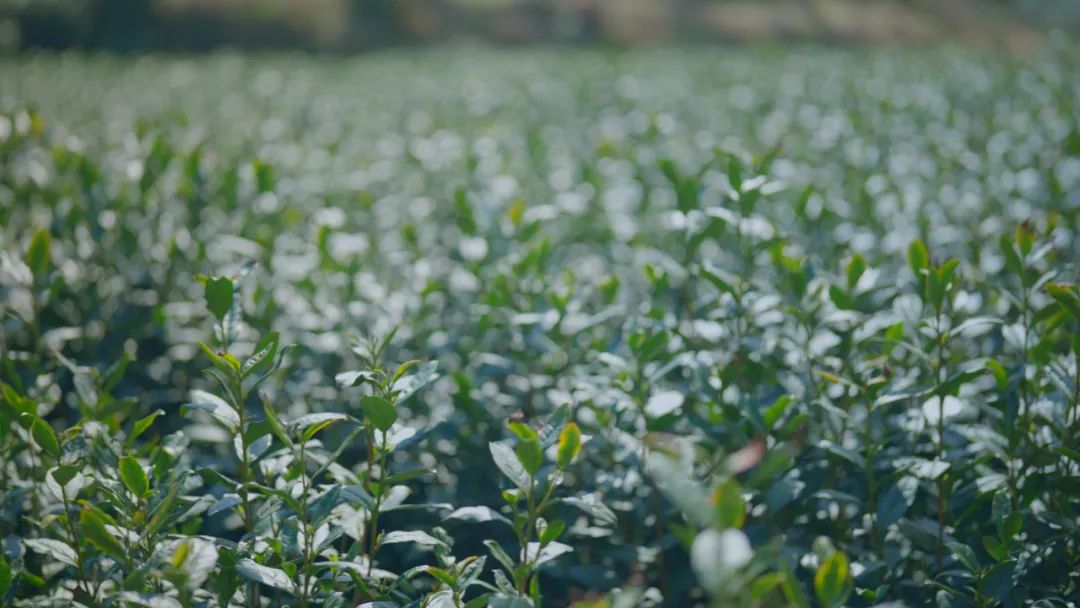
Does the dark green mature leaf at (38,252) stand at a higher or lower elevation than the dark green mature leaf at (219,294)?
lower

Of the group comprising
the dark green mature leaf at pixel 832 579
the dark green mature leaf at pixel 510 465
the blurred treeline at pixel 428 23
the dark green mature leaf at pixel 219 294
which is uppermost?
the blurred treeline at pixel 428 23

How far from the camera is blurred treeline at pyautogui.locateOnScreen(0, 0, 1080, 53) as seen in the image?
61.1ft

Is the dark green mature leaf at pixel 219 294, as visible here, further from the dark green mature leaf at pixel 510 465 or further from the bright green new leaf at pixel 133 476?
the dark green mature leaf at pixel 510 465

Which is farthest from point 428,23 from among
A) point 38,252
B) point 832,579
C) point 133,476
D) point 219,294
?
point 832,579

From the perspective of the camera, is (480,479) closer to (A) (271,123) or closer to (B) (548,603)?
(B) (548,603)

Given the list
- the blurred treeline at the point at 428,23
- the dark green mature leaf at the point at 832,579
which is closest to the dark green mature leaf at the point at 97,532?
the dark green mature leaf at the point at 832,579

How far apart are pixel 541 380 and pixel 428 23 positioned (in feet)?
65.1

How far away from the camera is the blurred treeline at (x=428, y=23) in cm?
1861

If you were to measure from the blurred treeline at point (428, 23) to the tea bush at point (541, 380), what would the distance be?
15014mm

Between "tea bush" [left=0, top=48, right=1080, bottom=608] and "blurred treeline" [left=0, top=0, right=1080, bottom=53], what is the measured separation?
15.0 m

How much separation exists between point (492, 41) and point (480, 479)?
18712 mm

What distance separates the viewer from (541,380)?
8.71ft

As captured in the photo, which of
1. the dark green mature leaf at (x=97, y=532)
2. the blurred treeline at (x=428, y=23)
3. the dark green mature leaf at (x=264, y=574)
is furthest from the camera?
the blurred treeline at (x=428, y=23)

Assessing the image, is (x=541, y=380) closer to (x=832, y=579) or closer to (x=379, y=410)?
(x=379, y=410)
